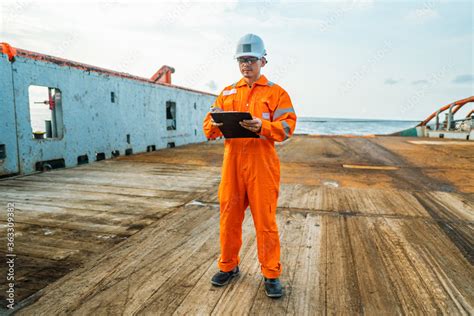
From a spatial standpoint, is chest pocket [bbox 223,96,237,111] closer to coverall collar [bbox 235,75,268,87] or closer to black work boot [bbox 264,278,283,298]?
coverall collar [bbox 235,75,268,87]

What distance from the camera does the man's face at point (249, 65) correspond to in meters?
2.29

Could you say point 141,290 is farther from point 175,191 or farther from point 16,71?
point 16,71

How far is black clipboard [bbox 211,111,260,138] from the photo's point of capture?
80.5 inches

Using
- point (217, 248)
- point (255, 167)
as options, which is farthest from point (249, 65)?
point (217, 248)

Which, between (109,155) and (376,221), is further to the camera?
(109,155)

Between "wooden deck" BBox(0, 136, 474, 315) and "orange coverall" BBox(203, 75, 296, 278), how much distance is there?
0.30 m

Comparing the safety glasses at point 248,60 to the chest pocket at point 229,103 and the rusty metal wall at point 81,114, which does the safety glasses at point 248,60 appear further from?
the rusty metal wall at point 81,114

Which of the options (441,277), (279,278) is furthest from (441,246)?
(279,278)

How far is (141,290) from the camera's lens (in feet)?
7.25

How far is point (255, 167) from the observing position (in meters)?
2.21

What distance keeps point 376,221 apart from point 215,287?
2.35 metres

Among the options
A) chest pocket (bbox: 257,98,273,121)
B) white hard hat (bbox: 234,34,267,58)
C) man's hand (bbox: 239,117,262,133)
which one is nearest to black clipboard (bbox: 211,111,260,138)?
man's hand (bbox: 239,117,262,133)

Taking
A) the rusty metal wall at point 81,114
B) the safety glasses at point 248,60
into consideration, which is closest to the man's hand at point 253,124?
the safety glasses at point 248,60

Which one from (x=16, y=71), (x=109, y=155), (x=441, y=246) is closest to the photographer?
(x=441, y=246)
